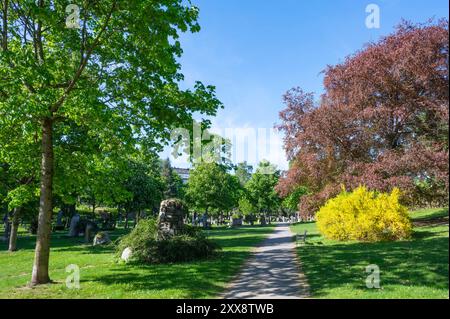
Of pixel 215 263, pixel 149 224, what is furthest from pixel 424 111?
pixel 149 224

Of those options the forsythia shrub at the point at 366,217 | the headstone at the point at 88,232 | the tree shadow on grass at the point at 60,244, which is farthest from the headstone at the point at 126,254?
the headstone at the point at 88,232

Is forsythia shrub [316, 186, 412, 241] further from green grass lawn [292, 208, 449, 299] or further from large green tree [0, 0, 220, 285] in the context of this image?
large green tree [0, 0, 220, 285]

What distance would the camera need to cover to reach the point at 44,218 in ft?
40.0

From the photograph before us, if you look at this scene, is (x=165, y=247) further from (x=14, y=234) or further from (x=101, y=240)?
(x=14, y=234)

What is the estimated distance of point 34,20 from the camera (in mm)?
12523

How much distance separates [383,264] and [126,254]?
10.1 metres

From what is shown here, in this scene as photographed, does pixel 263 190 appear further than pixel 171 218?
Yes

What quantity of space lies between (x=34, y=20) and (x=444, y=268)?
47.9 ft

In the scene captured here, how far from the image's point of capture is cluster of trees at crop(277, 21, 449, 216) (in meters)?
19.7

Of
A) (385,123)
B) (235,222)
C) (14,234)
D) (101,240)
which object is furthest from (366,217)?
(235,222)

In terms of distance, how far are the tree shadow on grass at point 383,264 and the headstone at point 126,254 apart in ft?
23.5
